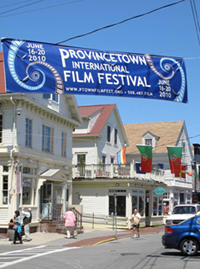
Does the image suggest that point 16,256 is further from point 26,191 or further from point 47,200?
point 47,200

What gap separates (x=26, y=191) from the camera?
78.5 ft

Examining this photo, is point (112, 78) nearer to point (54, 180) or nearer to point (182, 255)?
point (182, 255)

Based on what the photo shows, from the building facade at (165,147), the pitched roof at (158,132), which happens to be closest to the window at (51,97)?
the building facade at (165,147)

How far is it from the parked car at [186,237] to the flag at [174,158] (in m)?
16.8

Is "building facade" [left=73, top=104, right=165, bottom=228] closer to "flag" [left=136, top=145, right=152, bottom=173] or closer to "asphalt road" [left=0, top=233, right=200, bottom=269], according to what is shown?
"flag" [left=136, top=145, right=152, bottom=173]

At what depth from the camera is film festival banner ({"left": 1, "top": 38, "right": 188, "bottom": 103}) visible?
12.4m

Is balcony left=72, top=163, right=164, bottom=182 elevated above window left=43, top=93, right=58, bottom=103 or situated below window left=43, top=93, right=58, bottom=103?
below

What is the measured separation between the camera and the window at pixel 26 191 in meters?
23.7

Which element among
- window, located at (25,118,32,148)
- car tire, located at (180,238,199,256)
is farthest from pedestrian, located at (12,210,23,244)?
car tire, located at (180,238,199,256)

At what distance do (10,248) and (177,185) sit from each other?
28.7 metres

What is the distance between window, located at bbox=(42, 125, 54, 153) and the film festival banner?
13780mm

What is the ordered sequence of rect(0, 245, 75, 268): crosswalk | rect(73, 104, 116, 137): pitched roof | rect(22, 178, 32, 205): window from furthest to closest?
rect(73, 104, 116, 137): pitched roof < rect(22, 178, 32, 205): window < rect(0, 245, 75, 268): crosswalk

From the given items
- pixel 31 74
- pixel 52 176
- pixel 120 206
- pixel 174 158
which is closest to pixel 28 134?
pixel 52 176

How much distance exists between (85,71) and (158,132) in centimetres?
3596
